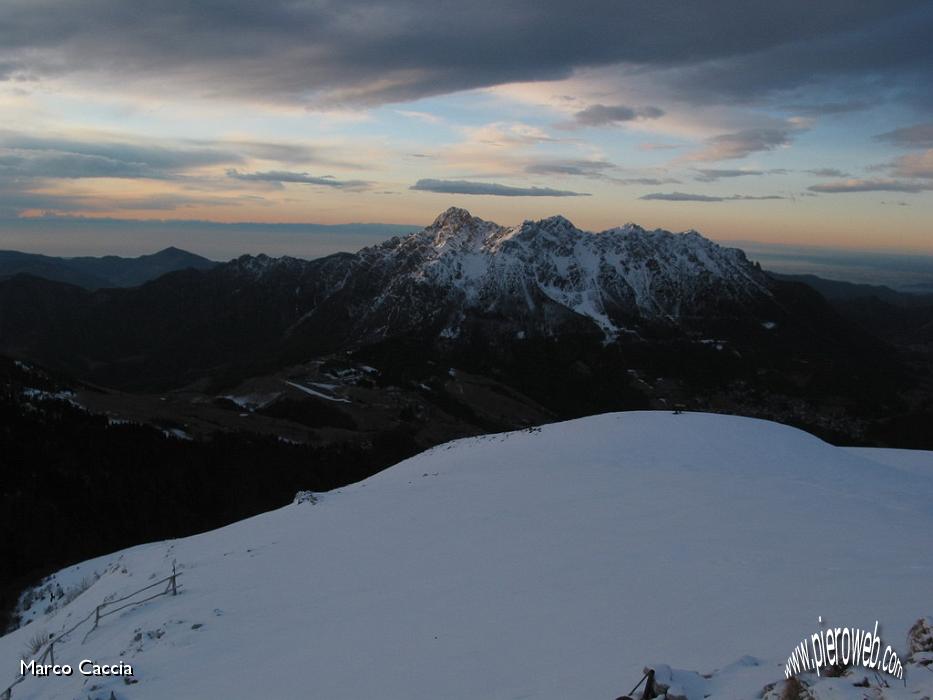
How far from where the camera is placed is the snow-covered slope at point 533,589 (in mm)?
9141

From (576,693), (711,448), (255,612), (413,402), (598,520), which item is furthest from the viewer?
(413,402)

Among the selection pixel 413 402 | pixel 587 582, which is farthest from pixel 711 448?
pixel 413 402

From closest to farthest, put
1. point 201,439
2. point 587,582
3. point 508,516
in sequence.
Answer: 1. point 587,582
2. point 508,516
3. point 201,439

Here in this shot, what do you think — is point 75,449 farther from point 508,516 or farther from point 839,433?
point 839,433

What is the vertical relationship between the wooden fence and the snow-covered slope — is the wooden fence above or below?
below

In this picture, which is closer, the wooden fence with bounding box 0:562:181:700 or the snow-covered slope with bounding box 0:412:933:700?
the snow-covered slope with bounding box 0:412:933:700

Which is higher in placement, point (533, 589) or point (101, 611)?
point (533, 589)

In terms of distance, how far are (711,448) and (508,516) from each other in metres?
11.9

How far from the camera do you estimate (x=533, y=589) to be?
12.2 meters

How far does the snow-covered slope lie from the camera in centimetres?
914

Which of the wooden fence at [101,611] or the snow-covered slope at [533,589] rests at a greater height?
the snow-covered slope at [533,589]

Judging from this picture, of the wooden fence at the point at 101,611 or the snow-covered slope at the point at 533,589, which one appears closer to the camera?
the snow-covered slope at the point at 533,589

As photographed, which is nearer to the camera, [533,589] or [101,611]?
[533,589]

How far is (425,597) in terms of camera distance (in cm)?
1248
